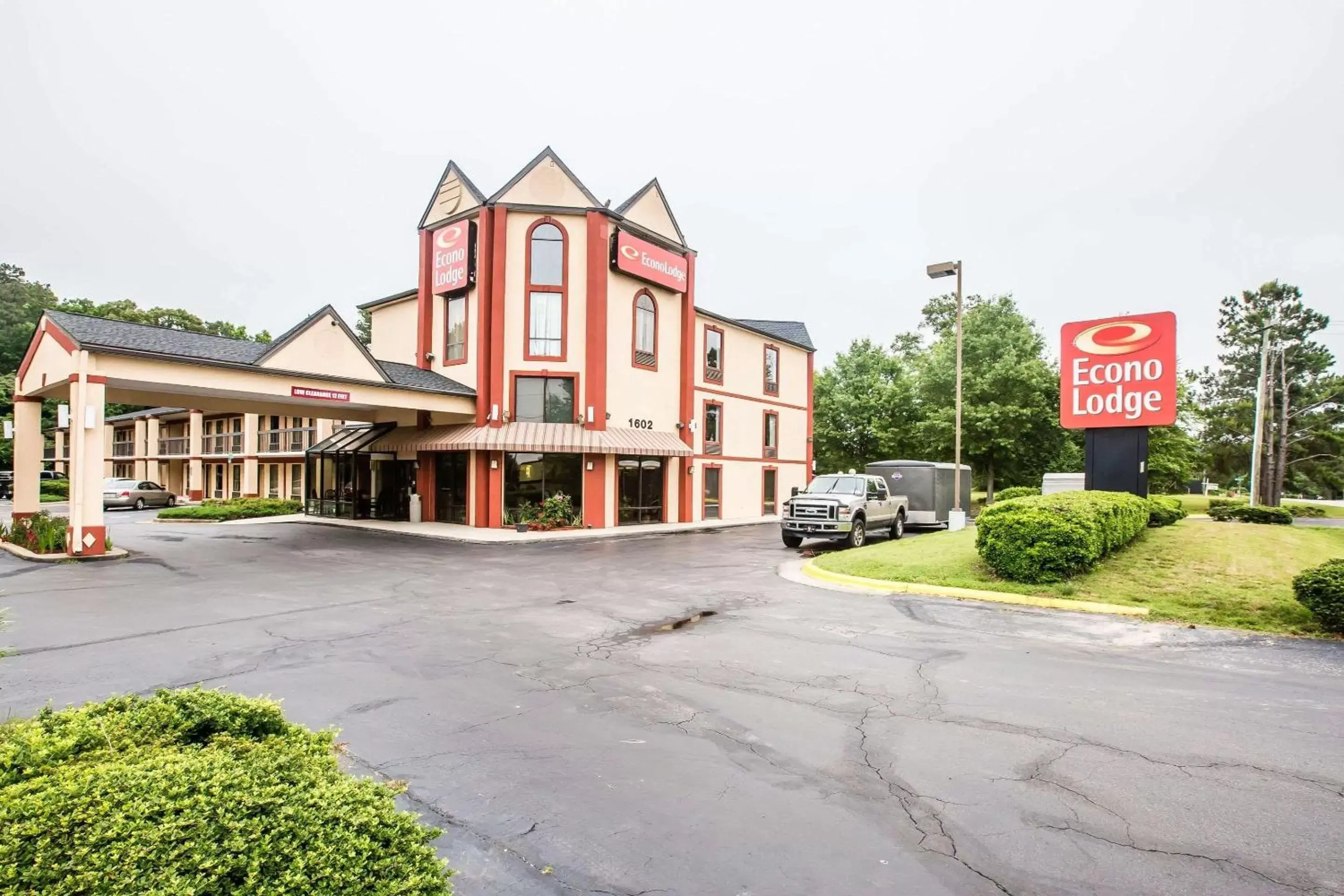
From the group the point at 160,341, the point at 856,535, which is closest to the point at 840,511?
the point at 856,535

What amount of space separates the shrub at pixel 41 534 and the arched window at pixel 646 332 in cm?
1734

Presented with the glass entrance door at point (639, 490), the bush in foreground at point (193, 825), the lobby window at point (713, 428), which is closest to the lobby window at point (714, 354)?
the lobby window at point (713, 428)

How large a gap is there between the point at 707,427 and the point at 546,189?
38.6 ft

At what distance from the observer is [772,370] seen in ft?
114

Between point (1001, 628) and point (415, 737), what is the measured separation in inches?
295

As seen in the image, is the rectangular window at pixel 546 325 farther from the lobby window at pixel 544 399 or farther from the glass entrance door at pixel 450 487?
Result: the glass entrance door at pixel 450 487

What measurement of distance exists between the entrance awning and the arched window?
2878 millimetres

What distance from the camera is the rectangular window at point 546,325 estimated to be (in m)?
24.5

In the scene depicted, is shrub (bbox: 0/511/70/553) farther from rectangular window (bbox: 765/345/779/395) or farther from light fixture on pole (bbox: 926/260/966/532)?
rectangular window (bbox: 765/345/779/395)

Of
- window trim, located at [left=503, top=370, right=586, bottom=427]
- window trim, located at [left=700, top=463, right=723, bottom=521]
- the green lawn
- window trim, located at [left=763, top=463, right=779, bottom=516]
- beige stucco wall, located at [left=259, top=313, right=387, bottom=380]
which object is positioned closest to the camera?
the green lawn

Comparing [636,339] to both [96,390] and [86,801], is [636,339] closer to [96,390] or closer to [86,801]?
[96,390]

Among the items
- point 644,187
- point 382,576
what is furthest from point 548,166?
point 382,576

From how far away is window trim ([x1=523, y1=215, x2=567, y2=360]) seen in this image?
24375 mm

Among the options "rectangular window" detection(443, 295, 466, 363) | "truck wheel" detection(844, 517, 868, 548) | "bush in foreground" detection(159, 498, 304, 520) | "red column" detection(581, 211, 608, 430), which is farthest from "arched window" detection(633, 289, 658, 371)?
"bush in foreground" detection(159, 498, 304, 520)
